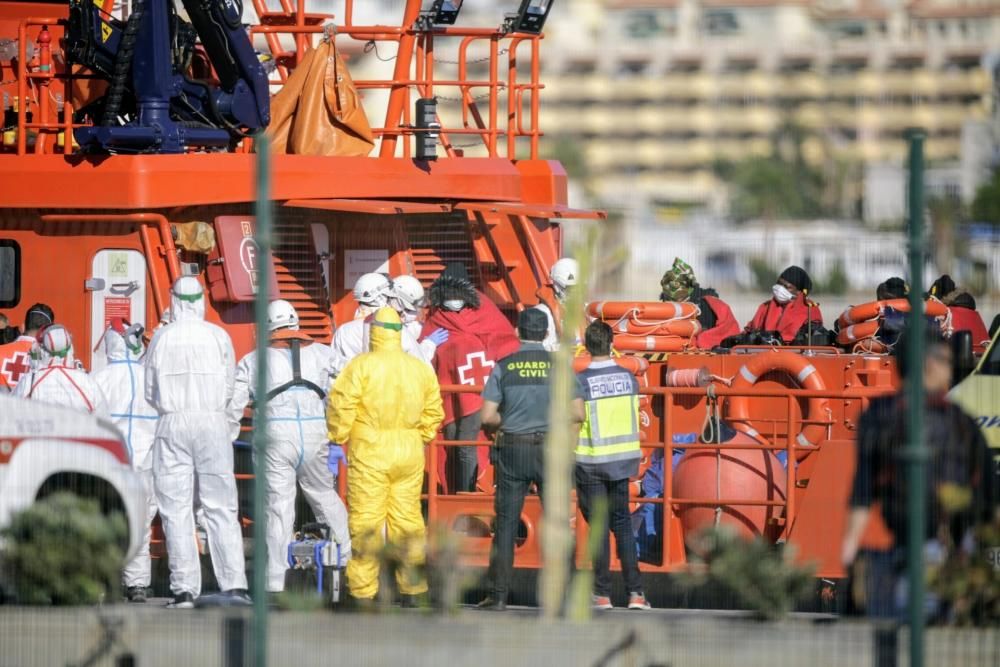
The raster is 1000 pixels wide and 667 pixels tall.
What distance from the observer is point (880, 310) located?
42.7 ft

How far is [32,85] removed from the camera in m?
13.2

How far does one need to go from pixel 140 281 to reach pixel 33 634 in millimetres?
4646

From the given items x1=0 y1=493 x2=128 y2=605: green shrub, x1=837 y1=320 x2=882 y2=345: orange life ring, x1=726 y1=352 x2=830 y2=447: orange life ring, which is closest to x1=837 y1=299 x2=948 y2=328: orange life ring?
x1=837 y1=320 x2=882 y2=345: orange life ring

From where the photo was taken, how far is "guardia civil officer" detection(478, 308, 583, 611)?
1031cm

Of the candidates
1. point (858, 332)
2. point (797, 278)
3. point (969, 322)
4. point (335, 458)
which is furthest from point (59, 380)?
point (969, 322)

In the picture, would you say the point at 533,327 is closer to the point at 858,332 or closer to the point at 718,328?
the point at 858,332

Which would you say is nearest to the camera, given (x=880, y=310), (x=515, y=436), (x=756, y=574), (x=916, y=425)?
(x=916, y=425)

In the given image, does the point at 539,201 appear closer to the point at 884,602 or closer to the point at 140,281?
the point at 140,281

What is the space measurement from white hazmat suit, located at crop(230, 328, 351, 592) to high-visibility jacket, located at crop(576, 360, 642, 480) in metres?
1.69

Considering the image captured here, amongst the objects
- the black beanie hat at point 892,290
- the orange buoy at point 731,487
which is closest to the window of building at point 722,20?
the black beanie hat at point 892,290

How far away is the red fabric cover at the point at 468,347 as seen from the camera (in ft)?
39.5

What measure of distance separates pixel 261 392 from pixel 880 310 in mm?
6712

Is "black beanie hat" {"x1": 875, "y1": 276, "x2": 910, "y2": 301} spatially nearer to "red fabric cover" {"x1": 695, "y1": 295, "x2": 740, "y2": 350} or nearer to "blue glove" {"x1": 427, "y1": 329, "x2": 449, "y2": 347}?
"red fabric cover" {"x1": 695, "y1": 295, "x2": 740, "y2": 350}

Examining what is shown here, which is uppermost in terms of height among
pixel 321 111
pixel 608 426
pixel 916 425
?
pixel 321 111
